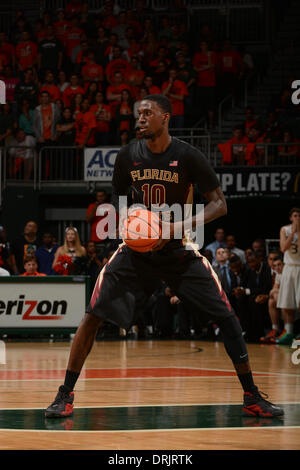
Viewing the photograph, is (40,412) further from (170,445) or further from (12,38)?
(12,38)

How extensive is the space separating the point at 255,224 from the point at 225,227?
2.31 feet

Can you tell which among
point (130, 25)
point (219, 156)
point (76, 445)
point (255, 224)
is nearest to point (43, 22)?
point (130, 25)

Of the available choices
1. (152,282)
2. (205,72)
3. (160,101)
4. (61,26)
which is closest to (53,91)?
(61,26)

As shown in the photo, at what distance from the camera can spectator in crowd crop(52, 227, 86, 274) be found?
52.3 ft

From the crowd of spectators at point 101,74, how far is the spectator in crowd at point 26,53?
0.03 meters

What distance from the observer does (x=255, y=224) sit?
63.2ft

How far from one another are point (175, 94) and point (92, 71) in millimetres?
2598

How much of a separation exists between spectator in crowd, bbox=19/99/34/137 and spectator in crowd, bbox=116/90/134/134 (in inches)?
88.5

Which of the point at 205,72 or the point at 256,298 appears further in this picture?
the point at 205,72

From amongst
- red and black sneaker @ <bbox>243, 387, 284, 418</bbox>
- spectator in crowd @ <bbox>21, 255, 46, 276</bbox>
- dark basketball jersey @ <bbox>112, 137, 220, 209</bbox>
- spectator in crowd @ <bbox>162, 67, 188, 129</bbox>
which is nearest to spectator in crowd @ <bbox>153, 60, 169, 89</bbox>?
spectator in crowd @ <bbox>162, 67, 188, 129</bbox>

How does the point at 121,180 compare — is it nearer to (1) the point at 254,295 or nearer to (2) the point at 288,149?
(1) the point at 254,295

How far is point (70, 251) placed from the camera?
16.1 metres

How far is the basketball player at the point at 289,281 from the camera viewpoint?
14.5 metres

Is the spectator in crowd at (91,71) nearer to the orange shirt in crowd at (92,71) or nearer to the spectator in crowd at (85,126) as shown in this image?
the orange shirt in crowd at (92,71)
